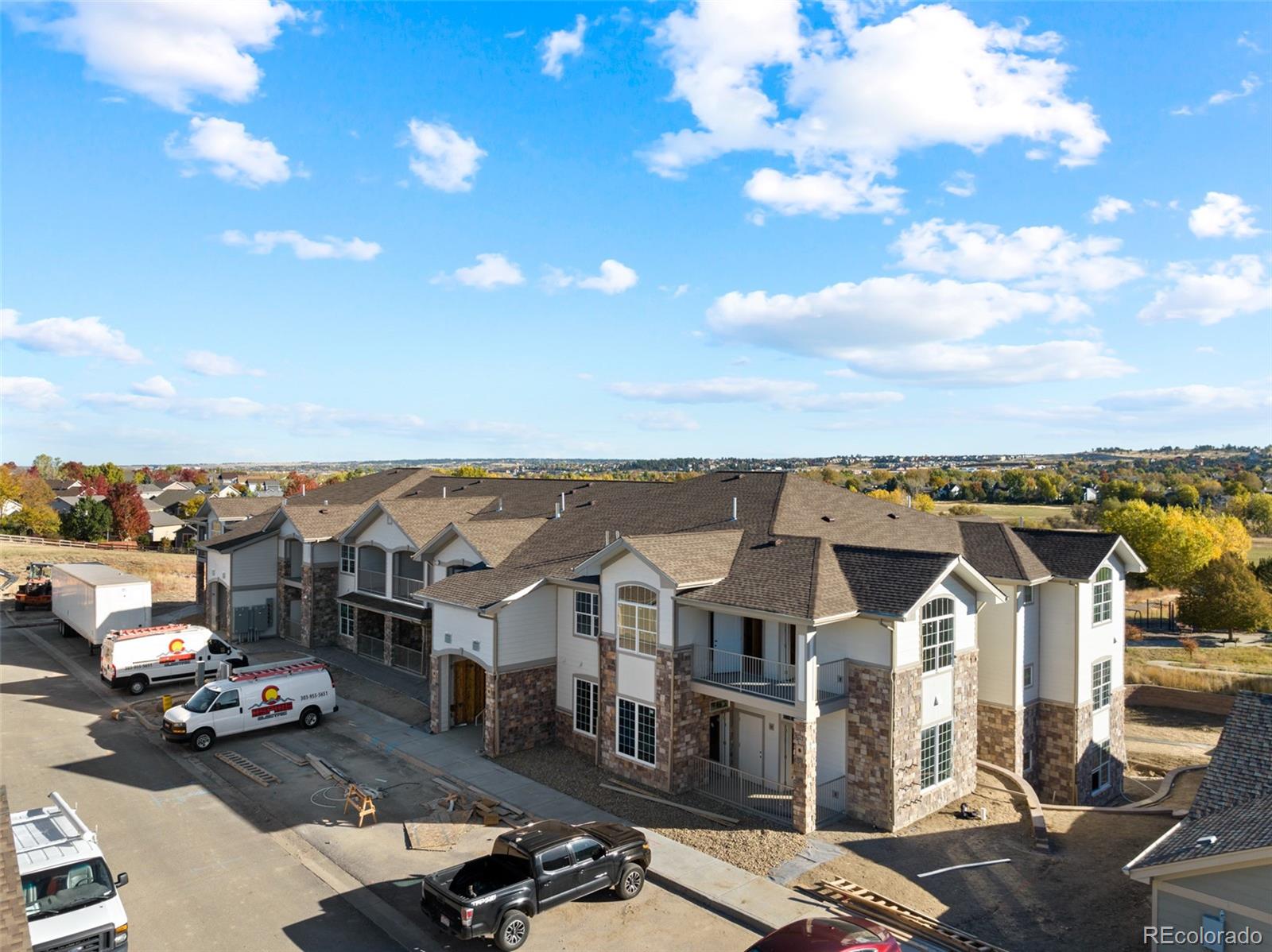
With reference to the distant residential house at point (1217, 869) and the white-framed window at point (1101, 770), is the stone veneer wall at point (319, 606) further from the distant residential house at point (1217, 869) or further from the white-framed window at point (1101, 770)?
the distant residential house at point (1217, 869)

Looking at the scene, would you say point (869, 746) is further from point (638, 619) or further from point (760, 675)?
point (638, 619)

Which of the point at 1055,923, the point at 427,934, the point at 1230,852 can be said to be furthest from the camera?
the point at 1055,923

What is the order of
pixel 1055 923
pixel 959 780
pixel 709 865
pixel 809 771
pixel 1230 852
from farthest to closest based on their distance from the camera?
pixel 959 780 < pixel 809 771 < pixel 709 865 < pixel 1055 923 < pixel 1230 852

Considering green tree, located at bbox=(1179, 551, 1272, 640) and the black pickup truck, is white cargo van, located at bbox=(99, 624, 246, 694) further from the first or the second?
green tree, located at bbox=(1179, 551, 1272, 640)

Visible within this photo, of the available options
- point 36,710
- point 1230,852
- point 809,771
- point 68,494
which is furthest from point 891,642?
point 68,494

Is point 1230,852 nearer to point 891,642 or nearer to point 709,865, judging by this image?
point 891,642

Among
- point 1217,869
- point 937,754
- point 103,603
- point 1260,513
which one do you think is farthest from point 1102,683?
point 1260,513

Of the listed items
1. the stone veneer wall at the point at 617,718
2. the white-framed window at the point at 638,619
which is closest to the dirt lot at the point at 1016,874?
the stone veneer wall at the point at 617,718
